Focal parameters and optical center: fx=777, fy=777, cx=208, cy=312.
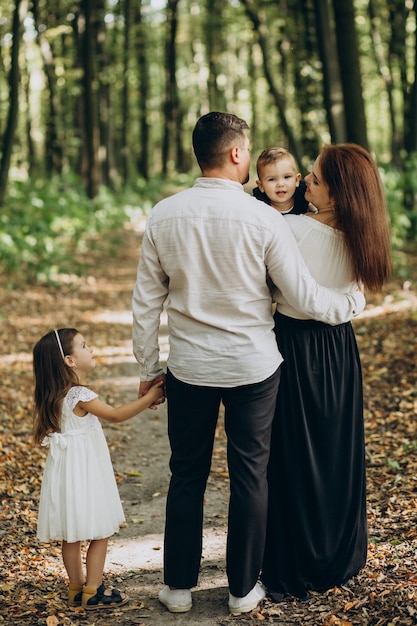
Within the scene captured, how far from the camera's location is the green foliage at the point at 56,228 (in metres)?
12.9

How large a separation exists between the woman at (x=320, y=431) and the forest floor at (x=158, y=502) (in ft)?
0.57

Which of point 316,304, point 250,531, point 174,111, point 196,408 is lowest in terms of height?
point 250,531

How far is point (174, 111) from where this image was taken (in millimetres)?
31844

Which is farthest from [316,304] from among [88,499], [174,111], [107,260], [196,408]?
[174,111]

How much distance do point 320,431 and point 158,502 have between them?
200cm

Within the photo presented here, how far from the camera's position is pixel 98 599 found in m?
3.98

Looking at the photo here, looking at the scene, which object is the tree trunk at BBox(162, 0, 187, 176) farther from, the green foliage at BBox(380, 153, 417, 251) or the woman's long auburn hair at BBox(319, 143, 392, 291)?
the woman's long auburn hair at BBox(319, 143, 392, 291)

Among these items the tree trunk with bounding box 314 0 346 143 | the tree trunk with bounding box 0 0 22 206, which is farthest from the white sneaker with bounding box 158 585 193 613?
the tree trunk with bounding box 0 0 22 206

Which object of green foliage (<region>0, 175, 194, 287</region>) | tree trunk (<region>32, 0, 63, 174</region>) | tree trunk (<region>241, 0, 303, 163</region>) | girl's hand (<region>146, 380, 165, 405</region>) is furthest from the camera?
tree trunk (<region>32, 0, 63, 174</region>)

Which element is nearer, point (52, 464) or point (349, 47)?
point (52, 464)

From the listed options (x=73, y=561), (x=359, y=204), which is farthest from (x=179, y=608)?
(x=359, y=204)

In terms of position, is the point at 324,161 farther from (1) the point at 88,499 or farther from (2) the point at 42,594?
(2) the point at 42,594

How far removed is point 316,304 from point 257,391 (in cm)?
50

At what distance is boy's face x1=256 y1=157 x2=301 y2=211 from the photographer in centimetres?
379
